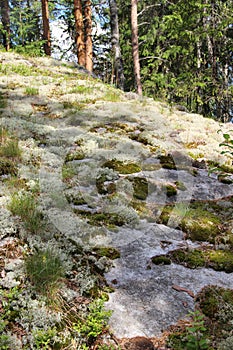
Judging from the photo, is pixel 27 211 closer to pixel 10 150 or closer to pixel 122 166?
pixel 10 150

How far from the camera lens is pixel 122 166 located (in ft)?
22.9

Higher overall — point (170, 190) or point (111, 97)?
point (111, 97)

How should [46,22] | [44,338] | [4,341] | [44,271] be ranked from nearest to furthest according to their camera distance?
1. [4,341]
2. [44,338]
3. [44,271]
4. [46,22]

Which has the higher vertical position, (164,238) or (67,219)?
(67,219)

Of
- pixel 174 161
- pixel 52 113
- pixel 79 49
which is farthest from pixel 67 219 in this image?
pixel 79 49

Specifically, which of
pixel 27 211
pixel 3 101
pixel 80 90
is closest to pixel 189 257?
pixel 27 211

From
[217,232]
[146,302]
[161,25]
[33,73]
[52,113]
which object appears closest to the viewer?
[146,302]

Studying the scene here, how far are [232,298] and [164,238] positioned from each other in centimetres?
146

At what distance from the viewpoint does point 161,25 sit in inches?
705

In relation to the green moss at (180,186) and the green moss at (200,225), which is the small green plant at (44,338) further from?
the green moss at (180,186)

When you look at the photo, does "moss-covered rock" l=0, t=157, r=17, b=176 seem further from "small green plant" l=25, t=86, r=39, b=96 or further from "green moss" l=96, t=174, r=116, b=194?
"small green plant" l=25, t=86, r=39, b=96

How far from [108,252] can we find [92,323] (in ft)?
4.33

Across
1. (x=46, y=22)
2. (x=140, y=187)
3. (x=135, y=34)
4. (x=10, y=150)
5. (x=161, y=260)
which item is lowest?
(x=161, y=260)

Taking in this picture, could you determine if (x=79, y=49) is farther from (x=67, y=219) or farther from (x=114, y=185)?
(x=67, y=219)
